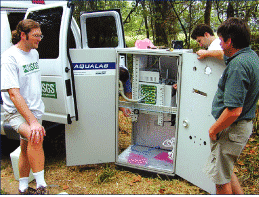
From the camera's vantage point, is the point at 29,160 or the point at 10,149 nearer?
the point at 29,160

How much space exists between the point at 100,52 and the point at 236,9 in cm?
515

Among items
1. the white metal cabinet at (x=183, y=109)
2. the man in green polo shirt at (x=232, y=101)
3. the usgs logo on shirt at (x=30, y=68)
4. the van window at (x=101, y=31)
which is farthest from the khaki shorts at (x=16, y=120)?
the van window at (x=101, y=31)

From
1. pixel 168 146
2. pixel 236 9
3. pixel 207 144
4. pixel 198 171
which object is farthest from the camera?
pixel 236 9

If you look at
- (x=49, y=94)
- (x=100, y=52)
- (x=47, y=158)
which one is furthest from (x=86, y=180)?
(x=100, y=52)

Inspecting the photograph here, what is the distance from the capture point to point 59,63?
10.9 ft

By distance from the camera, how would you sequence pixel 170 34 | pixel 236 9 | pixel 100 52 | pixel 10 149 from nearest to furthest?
pixel 100 52 < pixel 10 149 < pixel 236 9 < pixel 170 34

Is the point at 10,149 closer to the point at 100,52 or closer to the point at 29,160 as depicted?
the point at 29,160

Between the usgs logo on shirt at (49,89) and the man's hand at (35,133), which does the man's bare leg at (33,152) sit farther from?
the usgs logo on shirt at (49,89)

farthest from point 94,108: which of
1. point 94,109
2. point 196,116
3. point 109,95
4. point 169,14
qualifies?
point 169,14

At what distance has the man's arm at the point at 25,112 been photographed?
2627 millimetres

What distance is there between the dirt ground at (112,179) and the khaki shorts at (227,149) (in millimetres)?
970

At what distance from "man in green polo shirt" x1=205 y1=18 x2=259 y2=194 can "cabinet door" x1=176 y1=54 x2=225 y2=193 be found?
20.4 inches

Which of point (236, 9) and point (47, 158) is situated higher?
point (236, 9)

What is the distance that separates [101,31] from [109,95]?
1884 mm
